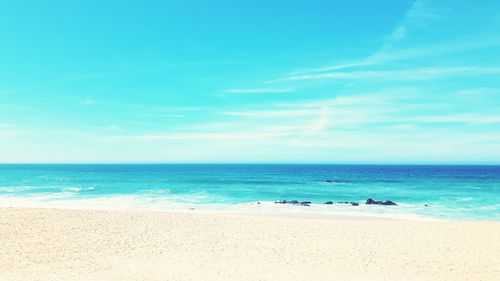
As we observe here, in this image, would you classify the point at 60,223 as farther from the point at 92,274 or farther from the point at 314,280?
the point at 314,280

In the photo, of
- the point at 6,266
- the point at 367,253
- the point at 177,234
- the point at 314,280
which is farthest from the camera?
the point at 177,234

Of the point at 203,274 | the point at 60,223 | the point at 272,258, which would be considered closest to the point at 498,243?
the point at 272,258

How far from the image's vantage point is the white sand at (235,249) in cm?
997

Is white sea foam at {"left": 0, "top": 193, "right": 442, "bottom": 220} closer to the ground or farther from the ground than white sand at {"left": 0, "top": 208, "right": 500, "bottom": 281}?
closer to the ground

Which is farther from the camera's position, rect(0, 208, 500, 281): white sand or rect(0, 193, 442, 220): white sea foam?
rect(0, 193, 442, 220): white sea foam

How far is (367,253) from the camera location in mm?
12281

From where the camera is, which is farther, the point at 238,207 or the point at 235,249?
the point at 238,207

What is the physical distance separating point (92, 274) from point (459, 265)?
10.2 m

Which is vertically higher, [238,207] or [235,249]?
[235,249]

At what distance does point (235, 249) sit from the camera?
1266 cm

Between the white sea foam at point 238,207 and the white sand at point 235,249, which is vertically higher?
the white sand at point 235,249

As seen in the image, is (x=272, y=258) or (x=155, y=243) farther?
(x=155, y=243)

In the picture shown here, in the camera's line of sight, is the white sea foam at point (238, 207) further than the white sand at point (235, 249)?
Yes

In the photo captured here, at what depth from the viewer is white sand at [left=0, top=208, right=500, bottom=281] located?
32.7 ft
